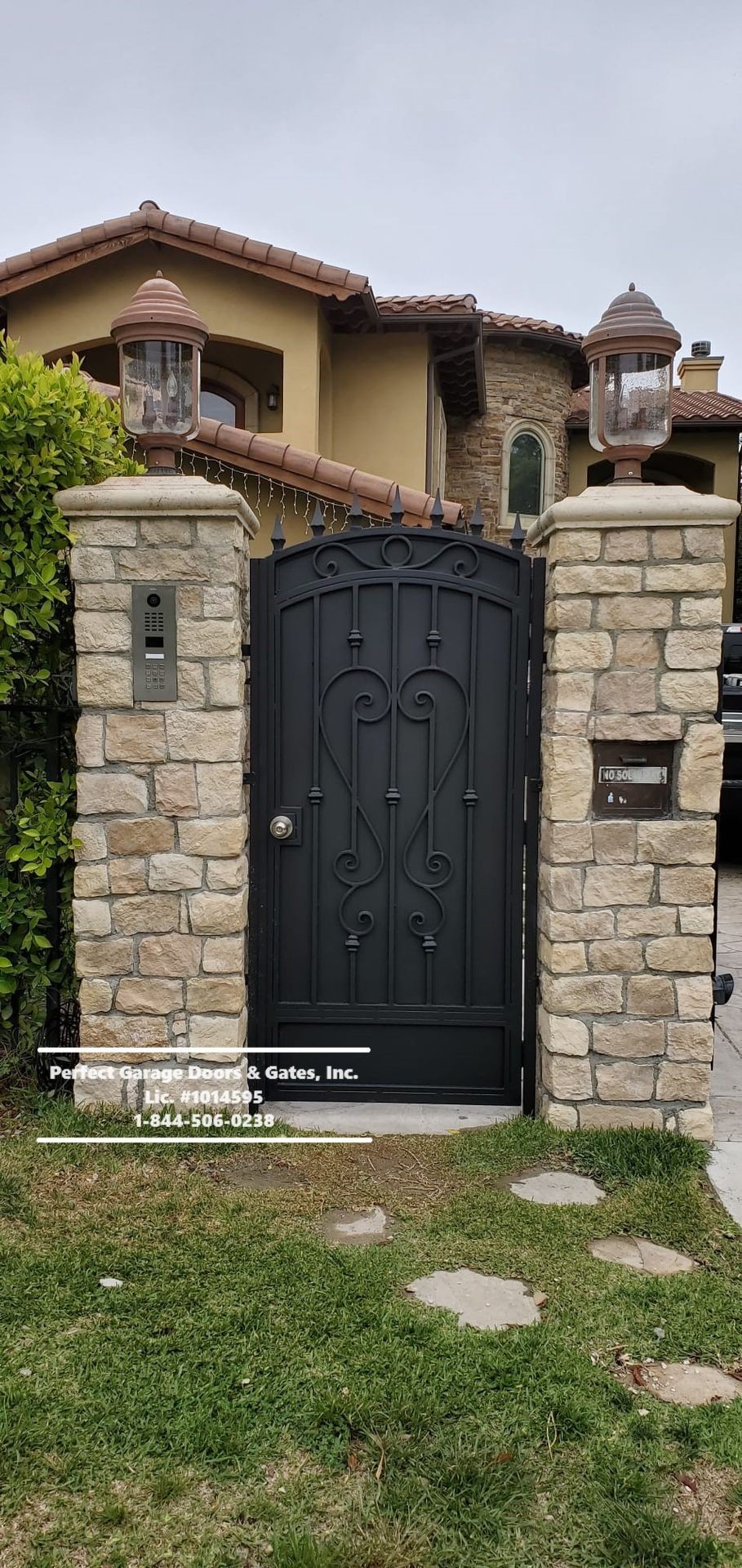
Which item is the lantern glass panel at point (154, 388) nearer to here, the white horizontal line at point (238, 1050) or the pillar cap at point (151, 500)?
the pillar cap at point (151, 500)

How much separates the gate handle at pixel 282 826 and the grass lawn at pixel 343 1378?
49.0 inches

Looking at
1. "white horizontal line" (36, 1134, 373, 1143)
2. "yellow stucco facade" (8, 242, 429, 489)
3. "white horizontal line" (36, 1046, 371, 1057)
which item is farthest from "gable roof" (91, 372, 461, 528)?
"white horizontal line" (36, 1134, 373, 1143)

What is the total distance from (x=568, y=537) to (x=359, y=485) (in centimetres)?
523

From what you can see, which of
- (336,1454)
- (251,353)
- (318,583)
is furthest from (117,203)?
(336,1454)

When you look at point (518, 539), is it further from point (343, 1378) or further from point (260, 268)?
point (260, 268)

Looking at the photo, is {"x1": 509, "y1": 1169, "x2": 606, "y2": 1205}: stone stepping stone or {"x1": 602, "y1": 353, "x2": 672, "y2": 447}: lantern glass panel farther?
{"x1": 602, "y1": 353, "x2": 672, "y2": 447}: lantern glass panel

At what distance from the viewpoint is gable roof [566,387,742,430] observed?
17641 mm

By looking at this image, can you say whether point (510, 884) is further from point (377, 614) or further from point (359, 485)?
point (359, 485)

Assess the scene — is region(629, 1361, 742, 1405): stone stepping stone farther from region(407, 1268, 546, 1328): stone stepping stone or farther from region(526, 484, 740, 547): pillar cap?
region(526, 484, 740, 547): pillar cap

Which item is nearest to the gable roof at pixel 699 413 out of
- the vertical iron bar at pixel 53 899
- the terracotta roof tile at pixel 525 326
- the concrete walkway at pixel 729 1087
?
the terracotta roof tile at pixel 525 326

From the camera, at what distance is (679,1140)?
407cm

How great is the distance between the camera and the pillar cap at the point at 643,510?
392 cm

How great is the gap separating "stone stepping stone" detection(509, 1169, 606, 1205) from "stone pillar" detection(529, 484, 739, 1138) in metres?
0.33

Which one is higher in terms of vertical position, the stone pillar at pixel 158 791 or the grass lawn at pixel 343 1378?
the stone pillar at pixel 158 791
